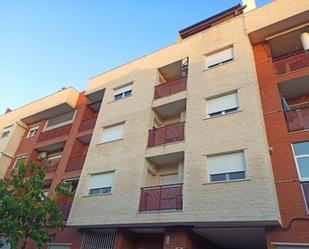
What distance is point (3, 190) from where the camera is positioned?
11.3 metres

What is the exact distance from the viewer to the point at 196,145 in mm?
11250

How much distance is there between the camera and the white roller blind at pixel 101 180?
13.3m

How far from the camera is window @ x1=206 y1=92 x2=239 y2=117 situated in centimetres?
1164

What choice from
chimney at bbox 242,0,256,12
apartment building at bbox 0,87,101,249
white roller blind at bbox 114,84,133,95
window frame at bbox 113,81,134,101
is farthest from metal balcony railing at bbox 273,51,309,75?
apartment building at bbox 0,87,101,249

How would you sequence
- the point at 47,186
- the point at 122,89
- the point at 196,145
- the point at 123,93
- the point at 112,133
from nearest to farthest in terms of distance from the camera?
the point at 196,145 → the point at 112,133 → the point at 123,93 → the point at 122,89 → the point at 47,186

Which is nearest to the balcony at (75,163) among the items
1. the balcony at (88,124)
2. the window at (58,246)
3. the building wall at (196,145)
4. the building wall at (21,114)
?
the building wall at (196,145)

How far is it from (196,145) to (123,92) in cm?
740

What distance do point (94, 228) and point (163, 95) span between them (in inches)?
298

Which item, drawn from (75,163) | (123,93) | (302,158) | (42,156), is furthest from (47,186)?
(302,158)

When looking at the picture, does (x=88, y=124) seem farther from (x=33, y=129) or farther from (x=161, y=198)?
(x=161, y=198)

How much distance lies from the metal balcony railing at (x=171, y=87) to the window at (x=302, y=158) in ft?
20.2

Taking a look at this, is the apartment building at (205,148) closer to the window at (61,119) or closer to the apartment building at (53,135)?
the apartment building at (53,135)

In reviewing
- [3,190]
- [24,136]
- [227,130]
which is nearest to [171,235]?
[227,130]

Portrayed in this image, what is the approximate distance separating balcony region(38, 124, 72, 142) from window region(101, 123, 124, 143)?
4510mm
